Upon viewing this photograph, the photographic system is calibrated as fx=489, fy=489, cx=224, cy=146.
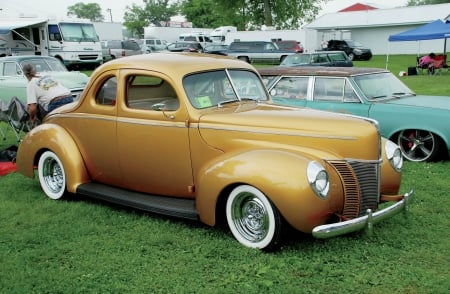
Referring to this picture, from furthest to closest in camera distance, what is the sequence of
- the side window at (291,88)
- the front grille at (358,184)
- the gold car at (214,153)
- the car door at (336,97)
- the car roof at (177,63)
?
the side window at (291,88) < the car door at (336,97) < the car roof at (177,63) < the front grille at (358,184) < the gold car at (214,153)

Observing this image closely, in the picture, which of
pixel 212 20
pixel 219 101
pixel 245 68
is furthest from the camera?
pixel 212 20

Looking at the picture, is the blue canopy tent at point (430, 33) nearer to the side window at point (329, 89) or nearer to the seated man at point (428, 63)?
the seated man at point (428, 63)

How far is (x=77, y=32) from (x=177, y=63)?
73.6ft

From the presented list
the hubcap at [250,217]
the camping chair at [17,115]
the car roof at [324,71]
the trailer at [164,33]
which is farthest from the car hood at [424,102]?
the trailer at [164,33]

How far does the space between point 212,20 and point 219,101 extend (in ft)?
226

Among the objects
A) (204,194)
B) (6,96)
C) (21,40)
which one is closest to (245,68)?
(204,194)

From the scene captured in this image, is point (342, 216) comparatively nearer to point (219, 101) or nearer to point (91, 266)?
point (219, 101)

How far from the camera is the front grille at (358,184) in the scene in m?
4.21

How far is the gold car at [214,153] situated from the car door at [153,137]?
0.01 meters

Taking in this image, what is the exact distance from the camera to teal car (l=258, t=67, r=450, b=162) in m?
7.19

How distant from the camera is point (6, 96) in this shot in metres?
12.2

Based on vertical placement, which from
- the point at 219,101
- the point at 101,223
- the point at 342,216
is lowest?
the point at 101,223

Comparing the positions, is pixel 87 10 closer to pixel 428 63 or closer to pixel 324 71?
pixel 428 63

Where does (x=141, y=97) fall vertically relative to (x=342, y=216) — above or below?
above
